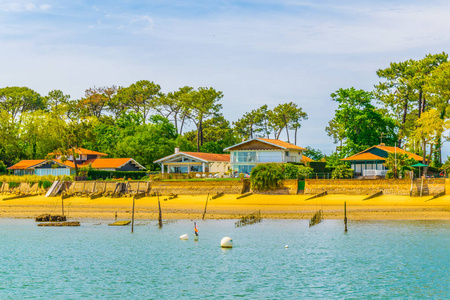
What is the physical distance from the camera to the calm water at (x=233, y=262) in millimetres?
26984

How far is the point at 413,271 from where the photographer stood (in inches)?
1182

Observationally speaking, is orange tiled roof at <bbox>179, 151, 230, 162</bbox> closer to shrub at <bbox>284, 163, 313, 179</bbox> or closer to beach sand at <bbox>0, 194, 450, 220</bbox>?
beach sand at <bbox>0, 194, 450, 220</bbox>

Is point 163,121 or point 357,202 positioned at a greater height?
point 163,121

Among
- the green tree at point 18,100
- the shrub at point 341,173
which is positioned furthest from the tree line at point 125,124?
the shrub at point 341,173

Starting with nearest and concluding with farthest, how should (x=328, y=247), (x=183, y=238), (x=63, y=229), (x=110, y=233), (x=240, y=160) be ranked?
1. (x=328, y=247)
2. (x=183, y=238)
3. (x=110, y=233)
4. (x=63, y=229)
5. (x=240, y=160)

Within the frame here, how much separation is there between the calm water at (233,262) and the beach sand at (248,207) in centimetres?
362

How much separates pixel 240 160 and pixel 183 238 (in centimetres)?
4262

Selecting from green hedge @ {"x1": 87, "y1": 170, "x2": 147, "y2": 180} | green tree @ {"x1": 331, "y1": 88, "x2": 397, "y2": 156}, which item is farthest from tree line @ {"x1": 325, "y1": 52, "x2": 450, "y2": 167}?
green hedge @ {"x1": 87, "y1": 170, "x2": 147, "y2": 180}

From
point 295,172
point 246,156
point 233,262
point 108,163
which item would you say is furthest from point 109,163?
point 233,262

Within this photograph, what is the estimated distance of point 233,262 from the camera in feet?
109

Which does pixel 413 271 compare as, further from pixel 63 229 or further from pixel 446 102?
pixel 446 102

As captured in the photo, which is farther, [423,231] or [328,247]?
[423,231]

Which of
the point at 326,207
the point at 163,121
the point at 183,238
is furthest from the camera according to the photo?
the point at 163,121

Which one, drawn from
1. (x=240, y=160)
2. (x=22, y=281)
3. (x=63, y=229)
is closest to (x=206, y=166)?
(x=240, y=160)
